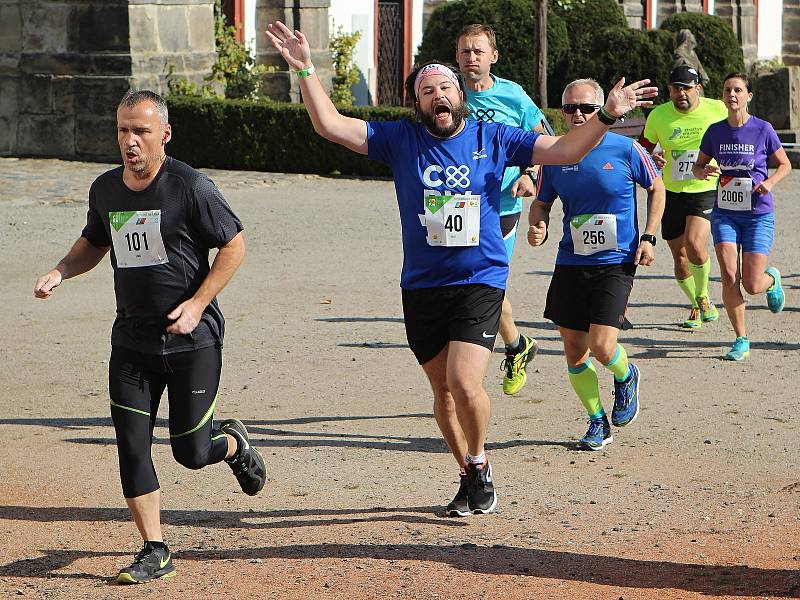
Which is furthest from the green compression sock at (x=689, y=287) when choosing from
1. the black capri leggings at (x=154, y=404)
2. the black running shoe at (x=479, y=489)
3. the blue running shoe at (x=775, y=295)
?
the black capri leggings at (x=154, y=404)

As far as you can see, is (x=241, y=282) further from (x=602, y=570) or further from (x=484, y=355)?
(x=602, y=570)

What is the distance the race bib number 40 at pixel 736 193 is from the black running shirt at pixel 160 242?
5180mm

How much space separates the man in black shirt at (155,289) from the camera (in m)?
5.50

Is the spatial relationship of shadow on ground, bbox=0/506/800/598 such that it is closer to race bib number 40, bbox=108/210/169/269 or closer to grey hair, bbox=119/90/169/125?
race bib number 40, bbox=108/210/169/269

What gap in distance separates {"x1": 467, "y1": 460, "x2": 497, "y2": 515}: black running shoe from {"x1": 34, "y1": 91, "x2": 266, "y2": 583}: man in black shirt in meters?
1.23

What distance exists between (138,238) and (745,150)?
5688mm

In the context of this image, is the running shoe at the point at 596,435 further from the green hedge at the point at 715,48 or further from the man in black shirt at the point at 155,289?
the green hedge at the point at 715,48

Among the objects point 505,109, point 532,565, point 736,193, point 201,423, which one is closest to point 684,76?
point 736,193

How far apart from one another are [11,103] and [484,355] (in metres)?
18.0

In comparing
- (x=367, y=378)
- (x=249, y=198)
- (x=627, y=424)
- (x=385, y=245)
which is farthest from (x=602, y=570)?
(x=249, y=198)

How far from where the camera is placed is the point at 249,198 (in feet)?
60.0

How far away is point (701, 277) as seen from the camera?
10812 millimetres

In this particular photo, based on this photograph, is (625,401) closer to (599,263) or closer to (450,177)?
(599,263)

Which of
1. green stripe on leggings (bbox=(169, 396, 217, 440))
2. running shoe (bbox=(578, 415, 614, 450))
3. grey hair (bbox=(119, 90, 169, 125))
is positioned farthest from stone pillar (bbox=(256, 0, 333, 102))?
green stripe on leggings (bbox=(169, 396, 217, 440))
